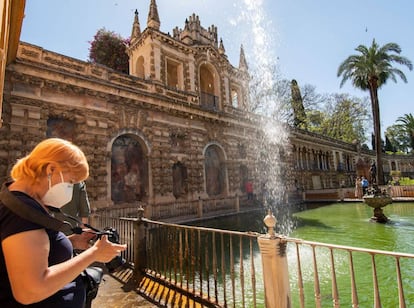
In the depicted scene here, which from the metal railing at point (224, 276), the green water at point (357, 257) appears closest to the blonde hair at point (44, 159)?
the metal railing at point (224, 276)

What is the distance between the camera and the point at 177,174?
604 inches

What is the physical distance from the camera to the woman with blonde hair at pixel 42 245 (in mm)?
1131

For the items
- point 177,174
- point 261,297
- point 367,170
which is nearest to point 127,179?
point 177,174

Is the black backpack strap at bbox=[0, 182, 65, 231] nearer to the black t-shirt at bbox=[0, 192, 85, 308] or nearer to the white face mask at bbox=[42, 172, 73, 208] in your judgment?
the black t-shirt at bbox=[0, 192, 85, 308]

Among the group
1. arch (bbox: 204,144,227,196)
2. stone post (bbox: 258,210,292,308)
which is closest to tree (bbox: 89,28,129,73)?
arch (bbox: 204,144,227,196)

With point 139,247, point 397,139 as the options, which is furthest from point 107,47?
point 397,139

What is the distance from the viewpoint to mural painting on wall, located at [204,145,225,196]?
1742 cm

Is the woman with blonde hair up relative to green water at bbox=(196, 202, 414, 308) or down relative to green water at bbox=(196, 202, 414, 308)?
up

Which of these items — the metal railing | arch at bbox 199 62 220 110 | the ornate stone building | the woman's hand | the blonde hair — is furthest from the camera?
arch at bbox 199 62 220 110

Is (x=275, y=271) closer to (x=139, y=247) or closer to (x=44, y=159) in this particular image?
(x=44, y=159)

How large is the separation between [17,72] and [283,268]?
11.6 meters

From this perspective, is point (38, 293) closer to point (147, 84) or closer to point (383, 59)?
point (147, 84)

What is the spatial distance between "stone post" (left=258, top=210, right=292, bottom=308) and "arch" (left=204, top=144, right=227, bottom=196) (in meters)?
14.1

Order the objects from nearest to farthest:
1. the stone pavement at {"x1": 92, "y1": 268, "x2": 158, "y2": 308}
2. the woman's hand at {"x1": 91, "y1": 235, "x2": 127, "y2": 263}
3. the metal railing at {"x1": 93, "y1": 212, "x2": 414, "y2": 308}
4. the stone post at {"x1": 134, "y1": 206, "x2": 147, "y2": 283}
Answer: the woman's hand at {"x1": 91, "y1": 235, "x2": 127, "y2": 263}, the metal railing at {"x1": 93, "y1": 212, "x2": 414, "y2": 308}, the stone pavement at {"x1": 92, "y1": 268, "x2": 158, "y2": 308}, the stone post at {"x1": 134, "y1": 206, "x2": 147, "y2": 283}
